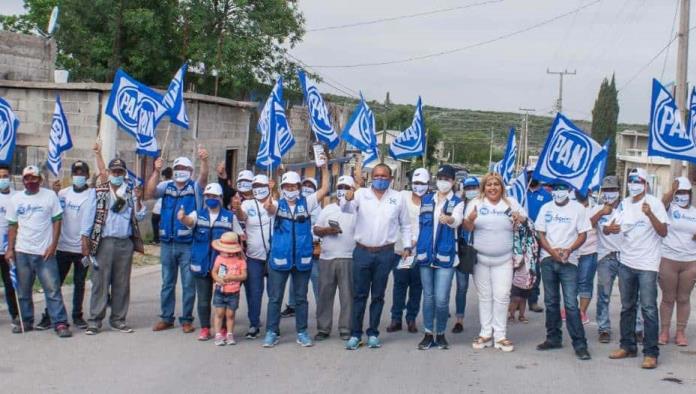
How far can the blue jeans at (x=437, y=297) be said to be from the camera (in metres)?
8.45

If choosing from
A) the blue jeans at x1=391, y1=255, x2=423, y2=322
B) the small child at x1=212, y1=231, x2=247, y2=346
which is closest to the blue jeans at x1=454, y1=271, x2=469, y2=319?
the blue jeans at x1=391, y1=255, x2=423, y2=322

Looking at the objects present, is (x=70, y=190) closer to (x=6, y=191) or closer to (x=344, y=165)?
(x=6, y=191)

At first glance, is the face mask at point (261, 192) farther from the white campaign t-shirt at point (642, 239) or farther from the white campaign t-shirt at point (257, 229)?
the white campaign t-shirt at point (642, 239)

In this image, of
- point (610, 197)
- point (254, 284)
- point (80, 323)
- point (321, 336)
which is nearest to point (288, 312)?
point (321, 336)

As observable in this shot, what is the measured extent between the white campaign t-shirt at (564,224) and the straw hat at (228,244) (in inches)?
116

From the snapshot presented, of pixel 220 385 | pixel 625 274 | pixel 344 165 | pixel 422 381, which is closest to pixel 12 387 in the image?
pixel 220 385

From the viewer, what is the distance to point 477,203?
8398mm

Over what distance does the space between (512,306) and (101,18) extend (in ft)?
77.2

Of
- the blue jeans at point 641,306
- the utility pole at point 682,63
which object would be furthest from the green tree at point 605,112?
the blue jeans at point 641,306

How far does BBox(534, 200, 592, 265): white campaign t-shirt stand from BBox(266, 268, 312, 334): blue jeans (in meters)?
2.37

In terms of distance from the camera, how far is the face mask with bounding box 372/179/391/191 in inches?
332

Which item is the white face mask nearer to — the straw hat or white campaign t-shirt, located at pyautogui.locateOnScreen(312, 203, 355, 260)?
white campaign t-shirt, located at pyautogui.locateOnScreen(312, 203, 355, 260)

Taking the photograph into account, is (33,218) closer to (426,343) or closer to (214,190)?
(214,190)

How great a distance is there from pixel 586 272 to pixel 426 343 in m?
2.20
